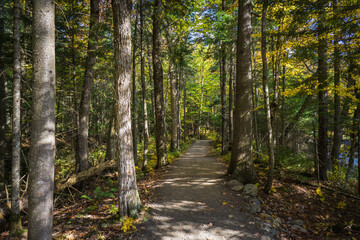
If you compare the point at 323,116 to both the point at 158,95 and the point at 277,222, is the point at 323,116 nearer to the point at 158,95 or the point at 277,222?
the point at 277,222

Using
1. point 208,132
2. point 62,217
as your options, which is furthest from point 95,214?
point 208,132

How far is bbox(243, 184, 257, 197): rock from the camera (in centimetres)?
586

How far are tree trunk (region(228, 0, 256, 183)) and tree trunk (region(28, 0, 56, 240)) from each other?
20.3 ft

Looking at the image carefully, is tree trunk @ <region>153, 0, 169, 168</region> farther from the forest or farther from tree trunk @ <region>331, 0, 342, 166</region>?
tree trunk @ <region>331, 0, 342, 166</region>

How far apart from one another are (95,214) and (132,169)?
199 cm

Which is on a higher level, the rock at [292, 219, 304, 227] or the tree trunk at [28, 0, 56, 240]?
the tree trunk at [28, 0, 56, 240]

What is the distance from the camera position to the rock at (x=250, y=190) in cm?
586

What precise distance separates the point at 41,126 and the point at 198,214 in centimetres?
448

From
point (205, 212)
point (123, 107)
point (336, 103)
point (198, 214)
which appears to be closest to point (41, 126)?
point (123, 107)

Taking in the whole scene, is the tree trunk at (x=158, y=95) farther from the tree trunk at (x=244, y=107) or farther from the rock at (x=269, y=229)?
the rock at (x=269, y=229)

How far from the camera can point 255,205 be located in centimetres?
523

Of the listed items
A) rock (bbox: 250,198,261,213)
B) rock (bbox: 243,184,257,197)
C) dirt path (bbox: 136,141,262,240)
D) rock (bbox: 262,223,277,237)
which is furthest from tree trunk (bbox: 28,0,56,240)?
rock (bbox: 243,184,257,197)

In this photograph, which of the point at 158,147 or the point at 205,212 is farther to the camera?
the point at 158,147

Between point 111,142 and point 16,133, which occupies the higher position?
point 16,133
